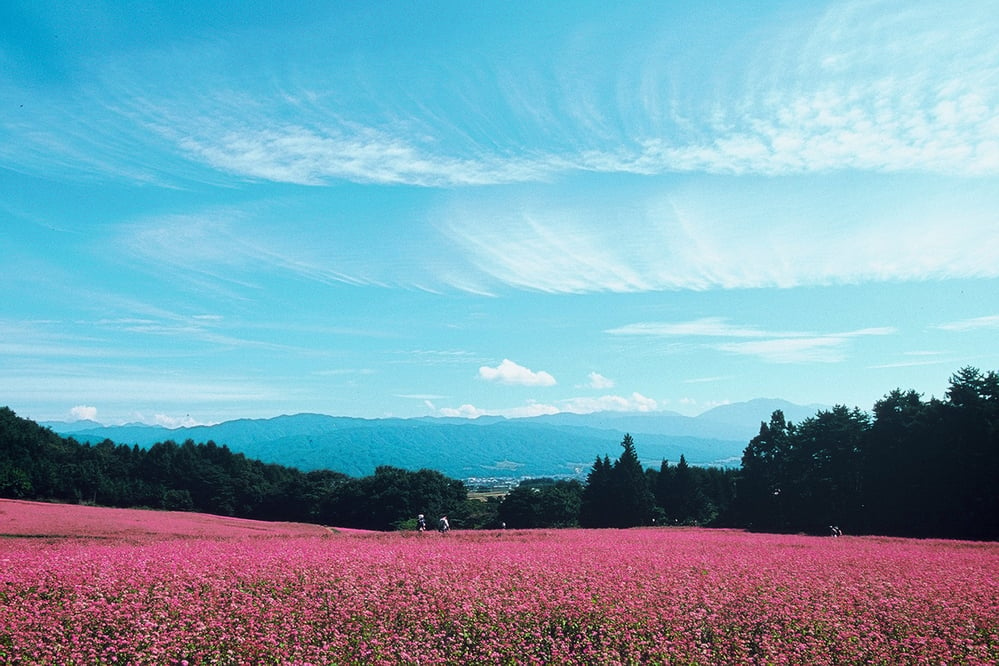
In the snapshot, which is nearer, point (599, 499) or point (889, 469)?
point (889, 469)

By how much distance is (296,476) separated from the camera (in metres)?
108

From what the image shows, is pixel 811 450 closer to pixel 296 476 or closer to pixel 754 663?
pixel 754 663

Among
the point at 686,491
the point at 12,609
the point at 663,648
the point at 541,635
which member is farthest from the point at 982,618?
the point at 686,491

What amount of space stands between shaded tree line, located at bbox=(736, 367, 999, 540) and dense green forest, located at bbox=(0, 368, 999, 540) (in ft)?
0.32

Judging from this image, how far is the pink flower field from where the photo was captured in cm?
1003

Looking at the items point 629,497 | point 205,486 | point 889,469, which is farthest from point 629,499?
point 205,486

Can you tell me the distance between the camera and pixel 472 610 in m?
11.9

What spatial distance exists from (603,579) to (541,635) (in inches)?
154

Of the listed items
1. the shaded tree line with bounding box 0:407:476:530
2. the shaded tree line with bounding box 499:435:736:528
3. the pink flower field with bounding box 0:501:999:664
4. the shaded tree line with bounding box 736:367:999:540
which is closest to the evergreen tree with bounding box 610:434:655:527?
the shaded tree line with bounding box 499:435:736:528

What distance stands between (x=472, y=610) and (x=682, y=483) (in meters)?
75.9

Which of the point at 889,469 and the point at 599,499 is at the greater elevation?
the point at 889,469

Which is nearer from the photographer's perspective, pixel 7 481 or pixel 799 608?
pixel 799 608

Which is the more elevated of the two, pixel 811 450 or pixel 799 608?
pixel 811 450

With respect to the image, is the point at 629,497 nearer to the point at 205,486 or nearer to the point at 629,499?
the point at 629,499
